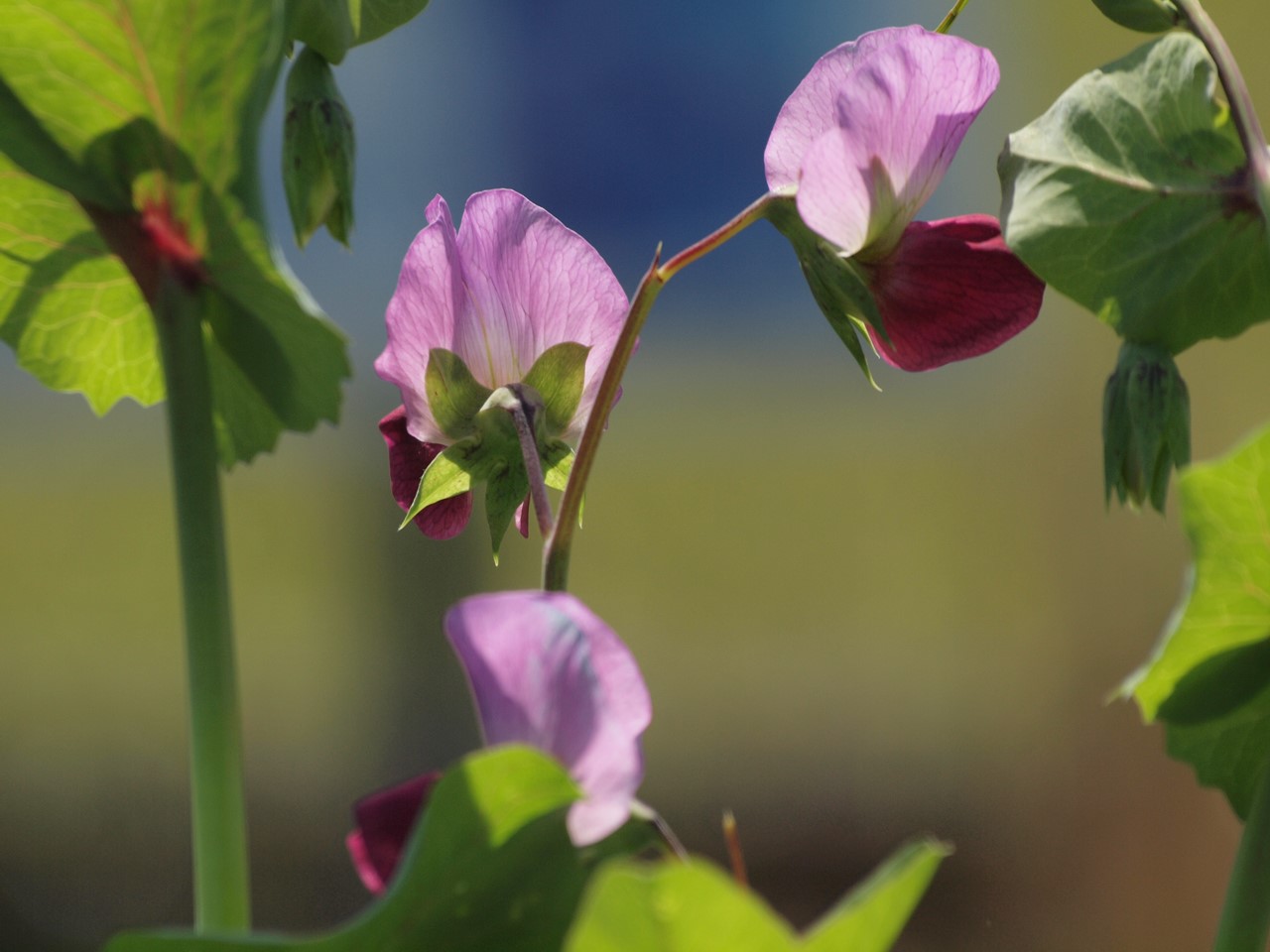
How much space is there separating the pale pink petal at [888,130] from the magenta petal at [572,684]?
Result: 93 millimetres

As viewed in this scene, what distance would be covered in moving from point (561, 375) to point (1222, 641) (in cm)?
12

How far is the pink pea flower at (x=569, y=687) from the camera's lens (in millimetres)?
167

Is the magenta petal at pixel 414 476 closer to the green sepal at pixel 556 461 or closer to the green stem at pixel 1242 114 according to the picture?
the green sepal at pixel 556 461

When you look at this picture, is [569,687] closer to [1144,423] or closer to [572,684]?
[572,684]

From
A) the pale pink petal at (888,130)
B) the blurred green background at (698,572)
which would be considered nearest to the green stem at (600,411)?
the pale pink petal at (888,130)

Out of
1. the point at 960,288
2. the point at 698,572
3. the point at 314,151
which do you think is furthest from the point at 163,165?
the point at 698,572

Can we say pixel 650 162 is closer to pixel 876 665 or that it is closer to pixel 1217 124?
pixel 876 665

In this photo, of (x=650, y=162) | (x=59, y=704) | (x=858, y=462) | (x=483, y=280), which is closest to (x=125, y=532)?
(x=59, y=704)

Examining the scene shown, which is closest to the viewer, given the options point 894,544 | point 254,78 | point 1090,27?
point 254,78

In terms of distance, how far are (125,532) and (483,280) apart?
3.25 m

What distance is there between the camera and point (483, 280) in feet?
0.84

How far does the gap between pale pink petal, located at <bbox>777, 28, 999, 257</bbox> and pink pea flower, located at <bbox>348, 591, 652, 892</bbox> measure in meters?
0.09

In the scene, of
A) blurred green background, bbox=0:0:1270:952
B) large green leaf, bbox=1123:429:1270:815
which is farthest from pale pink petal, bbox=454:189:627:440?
blurred green background, bbox=0:0:1270:952

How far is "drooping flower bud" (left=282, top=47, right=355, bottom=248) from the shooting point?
0.75 ft
